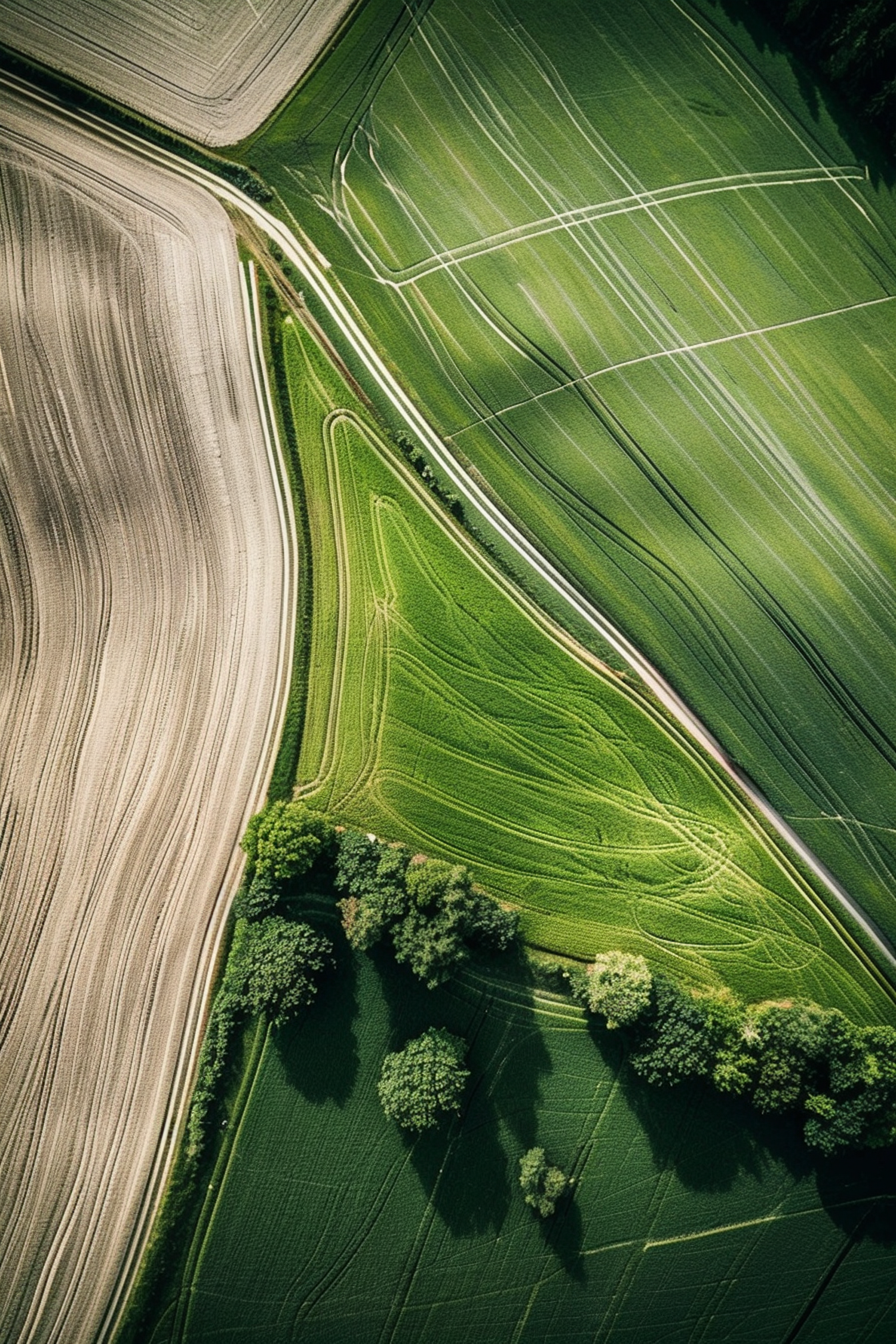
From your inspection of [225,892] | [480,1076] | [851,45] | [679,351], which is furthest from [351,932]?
[851,45]

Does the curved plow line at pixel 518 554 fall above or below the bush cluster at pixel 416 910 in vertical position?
above

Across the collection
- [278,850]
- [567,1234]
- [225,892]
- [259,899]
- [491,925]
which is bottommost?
[567,1234]

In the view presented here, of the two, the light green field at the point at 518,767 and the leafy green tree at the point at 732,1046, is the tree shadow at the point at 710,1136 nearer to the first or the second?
the leafy green tree at the point at 732,1046

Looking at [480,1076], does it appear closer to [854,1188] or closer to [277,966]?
[277,966]

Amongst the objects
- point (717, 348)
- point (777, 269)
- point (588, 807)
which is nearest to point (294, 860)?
point (588, 807)

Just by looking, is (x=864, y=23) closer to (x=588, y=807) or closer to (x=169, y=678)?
(x=588, y=807)

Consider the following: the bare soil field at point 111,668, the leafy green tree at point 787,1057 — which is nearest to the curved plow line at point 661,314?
the bare soil field at point 111,668

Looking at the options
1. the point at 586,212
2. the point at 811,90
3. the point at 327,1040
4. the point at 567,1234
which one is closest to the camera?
the point at 327,1040
